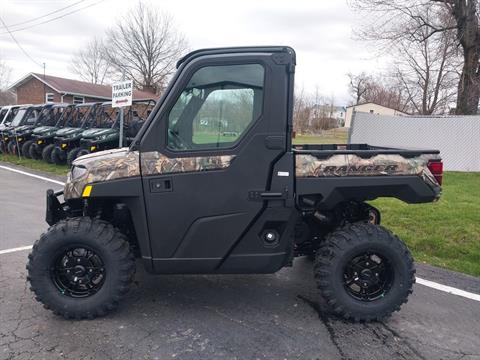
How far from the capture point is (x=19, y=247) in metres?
5.33

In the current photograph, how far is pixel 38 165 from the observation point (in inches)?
556

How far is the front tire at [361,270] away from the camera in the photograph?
3504 mm

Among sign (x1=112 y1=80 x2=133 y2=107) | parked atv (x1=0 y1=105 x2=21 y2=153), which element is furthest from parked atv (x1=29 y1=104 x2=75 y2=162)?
sign (x1=112 y1=80 x2=133 y2=107)

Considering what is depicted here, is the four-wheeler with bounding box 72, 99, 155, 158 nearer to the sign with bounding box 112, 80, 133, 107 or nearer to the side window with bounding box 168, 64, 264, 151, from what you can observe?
the sign with bounding box 112, 80, 133, 107

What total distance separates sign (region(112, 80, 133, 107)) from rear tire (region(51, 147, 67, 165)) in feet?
16.6

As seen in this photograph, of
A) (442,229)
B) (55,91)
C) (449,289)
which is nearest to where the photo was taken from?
(449,289)

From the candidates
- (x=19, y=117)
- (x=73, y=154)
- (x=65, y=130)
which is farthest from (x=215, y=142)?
(x=19, y=117)

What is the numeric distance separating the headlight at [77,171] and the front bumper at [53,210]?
0.50m

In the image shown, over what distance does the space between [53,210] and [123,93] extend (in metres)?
6.15

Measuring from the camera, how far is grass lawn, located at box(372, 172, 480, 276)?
5371 mm

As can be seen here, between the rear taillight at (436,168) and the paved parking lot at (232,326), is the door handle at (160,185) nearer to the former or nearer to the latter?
the paved parking lot at (232,326)

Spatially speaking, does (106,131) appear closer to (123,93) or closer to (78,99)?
(123,93)

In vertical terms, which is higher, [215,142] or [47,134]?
[215,142]

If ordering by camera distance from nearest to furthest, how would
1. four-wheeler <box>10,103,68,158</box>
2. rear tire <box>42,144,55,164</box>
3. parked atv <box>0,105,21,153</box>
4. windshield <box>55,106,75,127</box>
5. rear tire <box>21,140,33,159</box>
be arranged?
rear tire <box>42,144,55,164</box> < rear tire <box>21,140,33,159</box> < four-wheeler <box>10,103,68,158</box> < windshield <box>55,106,75,127</box> < parked atv <box>0,105,21,153</box>
